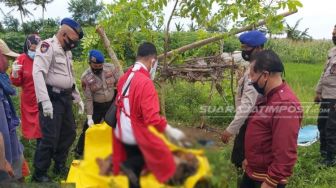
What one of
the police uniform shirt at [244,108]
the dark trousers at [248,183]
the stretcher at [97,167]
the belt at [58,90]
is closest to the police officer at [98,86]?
the belt at [58,90]

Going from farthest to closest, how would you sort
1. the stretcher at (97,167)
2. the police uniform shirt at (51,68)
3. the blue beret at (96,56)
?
the blue beret at (96,56)
the police uniform shirt at (51,68)
the stretcher at (97,167)

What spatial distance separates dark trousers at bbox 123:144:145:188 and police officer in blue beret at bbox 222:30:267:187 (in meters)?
2.41

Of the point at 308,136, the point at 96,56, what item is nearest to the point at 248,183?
the point at 96,56

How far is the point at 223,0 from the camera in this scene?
5062 millimetres

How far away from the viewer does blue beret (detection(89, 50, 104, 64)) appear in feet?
18.3

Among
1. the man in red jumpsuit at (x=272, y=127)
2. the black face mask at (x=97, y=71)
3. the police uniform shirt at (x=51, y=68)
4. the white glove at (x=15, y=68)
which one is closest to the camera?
the man in red jumpsuit at (x=272, y=127)

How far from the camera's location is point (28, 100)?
5.45m

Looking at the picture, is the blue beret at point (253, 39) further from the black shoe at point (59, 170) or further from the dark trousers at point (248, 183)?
the black shoe at point (59, 170)

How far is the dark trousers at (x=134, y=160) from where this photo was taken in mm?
1519

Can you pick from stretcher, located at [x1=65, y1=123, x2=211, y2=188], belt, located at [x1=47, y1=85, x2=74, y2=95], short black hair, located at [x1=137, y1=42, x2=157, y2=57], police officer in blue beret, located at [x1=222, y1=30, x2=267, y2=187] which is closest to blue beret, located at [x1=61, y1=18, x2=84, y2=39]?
belt, located at [x1=47, y1=85, x2=74, y2=95]

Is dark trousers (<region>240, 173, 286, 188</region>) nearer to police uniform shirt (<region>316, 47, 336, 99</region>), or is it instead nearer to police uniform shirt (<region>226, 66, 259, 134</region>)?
police uniform shirt (<region>226, 66, 259, 134</region>)

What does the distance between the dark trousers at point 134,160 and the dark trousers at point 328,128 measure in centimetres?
462

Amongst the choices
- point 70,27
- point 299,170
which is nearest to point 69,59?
point 70,27

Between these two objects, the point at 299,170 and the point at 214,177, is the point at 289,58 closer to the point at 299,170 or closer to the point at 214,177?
the point at 299,170
